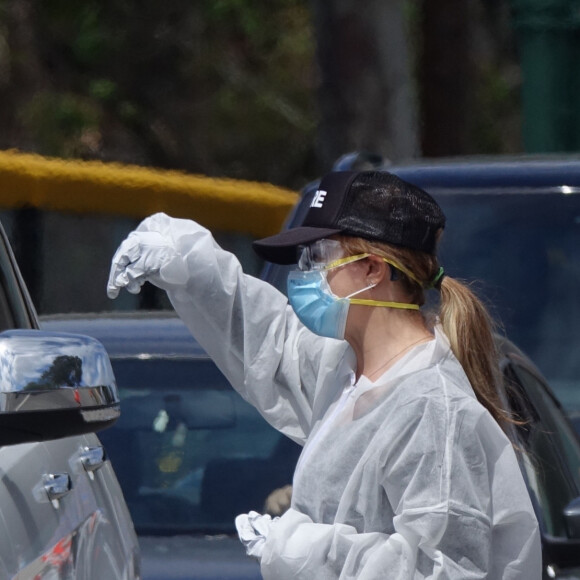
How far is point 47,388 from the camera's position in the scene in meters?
2.35

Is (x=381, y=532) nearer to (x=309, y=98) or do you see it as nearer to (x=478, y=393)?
(x=478, y=393)

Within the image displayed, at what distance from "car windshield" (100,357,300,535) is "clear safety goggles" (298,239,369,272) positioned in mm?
1462

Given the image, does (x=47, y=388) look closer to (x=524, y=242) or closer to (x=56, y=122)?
(x=524, y=242)

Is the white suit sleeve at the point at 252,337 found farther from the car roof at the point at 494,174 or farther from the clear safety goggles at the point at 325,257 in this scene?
the car roof at the point at 494,174

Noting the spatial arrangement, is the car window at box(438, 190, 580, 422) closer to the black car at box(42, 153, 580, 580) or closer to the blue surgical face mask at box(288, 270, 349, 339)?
the black car at box(42, 153, 580, 580)

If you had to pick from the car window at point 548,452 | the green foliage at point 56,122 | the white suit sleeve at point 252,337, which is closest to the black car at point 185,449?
the car window at point 548,452

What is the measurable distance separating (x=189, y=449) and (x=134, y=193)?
6.84 metres

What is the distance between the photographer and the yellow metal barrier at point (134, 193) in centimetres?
1016

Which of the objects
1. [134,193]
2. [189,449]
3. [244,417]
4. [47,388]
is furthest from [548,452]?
[134,193]

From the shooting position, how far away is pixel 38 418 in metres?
2.34

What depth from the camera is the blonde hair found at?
9.71 ft

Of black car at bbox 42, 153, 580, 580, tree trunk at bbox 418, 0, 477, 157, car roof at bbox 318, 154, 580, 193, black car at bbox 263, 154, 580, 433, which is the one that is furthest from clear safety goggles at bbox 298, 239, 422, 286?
tree trunk at bbox 418, 0, 477, 157

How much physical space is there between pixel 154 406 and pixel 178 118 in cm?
2067

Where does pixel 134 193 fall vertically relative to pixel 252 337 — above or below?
below
